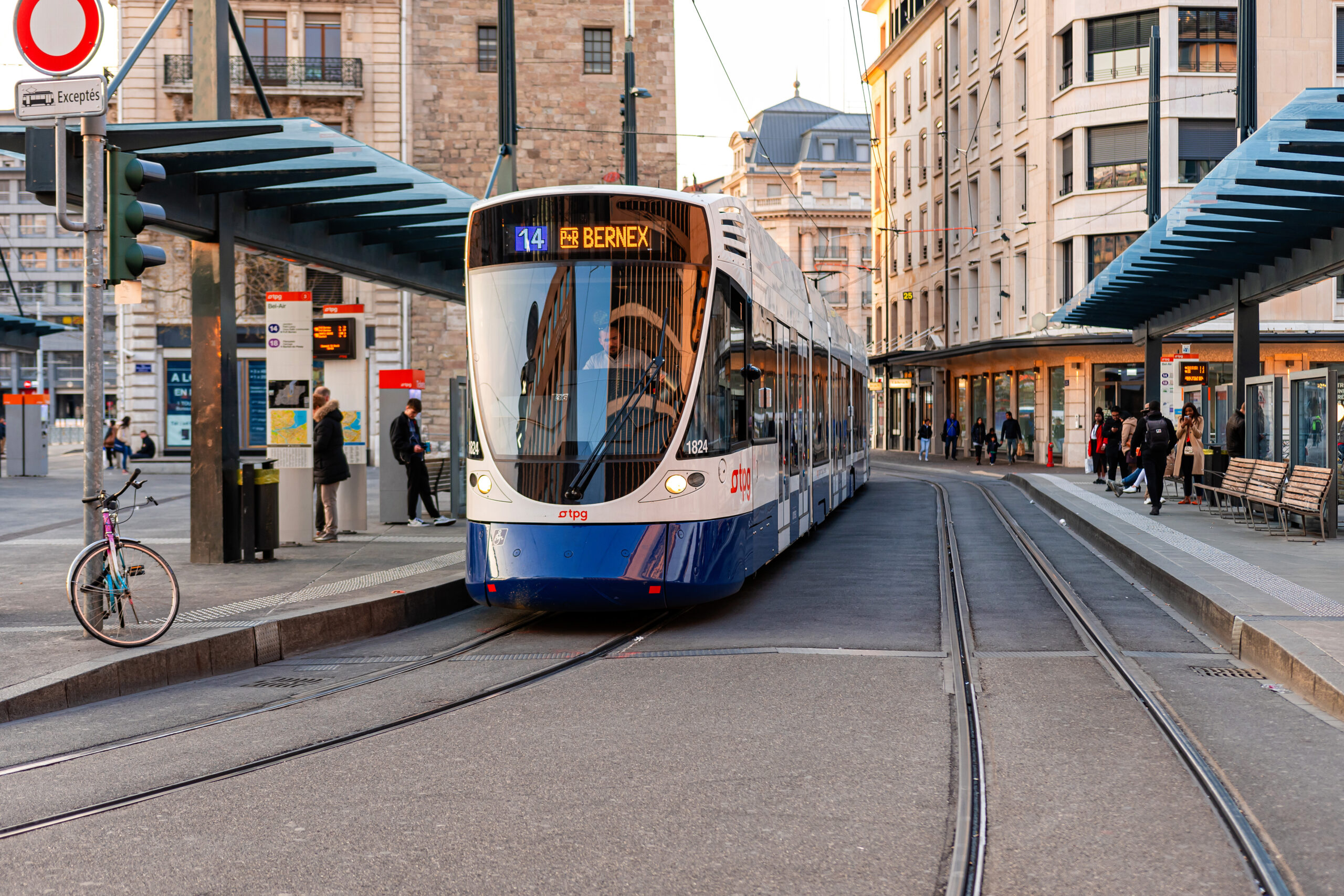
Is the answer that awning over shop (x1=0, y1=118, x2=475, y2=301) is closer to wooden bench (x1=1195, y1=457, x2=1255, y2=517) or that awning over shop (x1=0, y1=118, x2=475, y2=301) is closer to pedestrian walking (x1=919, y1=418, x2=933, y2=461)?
wooden bench (x1=1195, y1=457, x2=1255, y2=517)

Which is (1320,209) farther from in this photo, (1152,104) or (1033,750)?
(1152,104)

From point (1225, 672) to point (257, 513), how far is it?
8.55m

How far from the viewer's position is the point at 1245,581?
11344 mm

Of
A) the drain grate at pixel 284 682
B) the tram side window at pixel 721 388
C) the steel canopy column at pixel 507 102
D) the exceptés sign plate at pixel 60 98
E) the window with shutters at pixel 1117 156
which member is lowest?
the drain grate at pixel 284 682

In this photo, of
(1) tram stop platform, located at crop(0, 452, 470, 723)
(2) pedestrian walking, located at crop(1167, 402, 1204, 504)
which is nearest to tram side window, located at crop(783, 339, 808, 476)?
(1) tram stop platform, located at crop(0, 452, 470, 723)

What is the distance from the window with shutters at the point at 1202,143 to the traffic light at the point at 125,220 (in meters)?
36.8

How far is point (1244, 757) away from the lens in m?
5.96

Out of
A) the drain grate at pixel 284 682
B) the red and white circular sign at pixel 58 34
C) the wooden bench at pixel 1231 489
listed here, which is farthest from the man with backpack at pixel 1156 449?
the red and white circular sign at pixel 58 34

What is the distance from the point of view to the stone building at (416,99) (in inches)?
1607

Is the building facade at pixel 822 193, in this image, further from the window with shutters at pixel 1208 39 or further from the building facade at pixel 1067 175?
the window with shutters at pixel 1208 39

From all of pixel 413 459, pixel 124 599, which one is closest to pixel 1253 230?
pixel 413 459

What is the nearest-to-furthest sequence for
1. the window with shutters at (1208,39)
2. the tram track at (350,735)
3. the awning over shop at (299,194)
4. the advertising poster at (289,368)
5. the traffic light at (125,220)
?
1. the tram track at (350,735)
2. the traffic light at (125,220)
3. the awning over shop at (299,194)
4. the advertising poster at (289,368)
5. the window with shutters at (1208,39)

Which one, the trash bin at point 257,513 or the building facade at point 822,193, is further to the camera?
the building facade at point 822,193

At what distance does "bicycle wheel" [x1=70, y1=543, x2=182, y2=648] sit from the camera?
27.3ft
